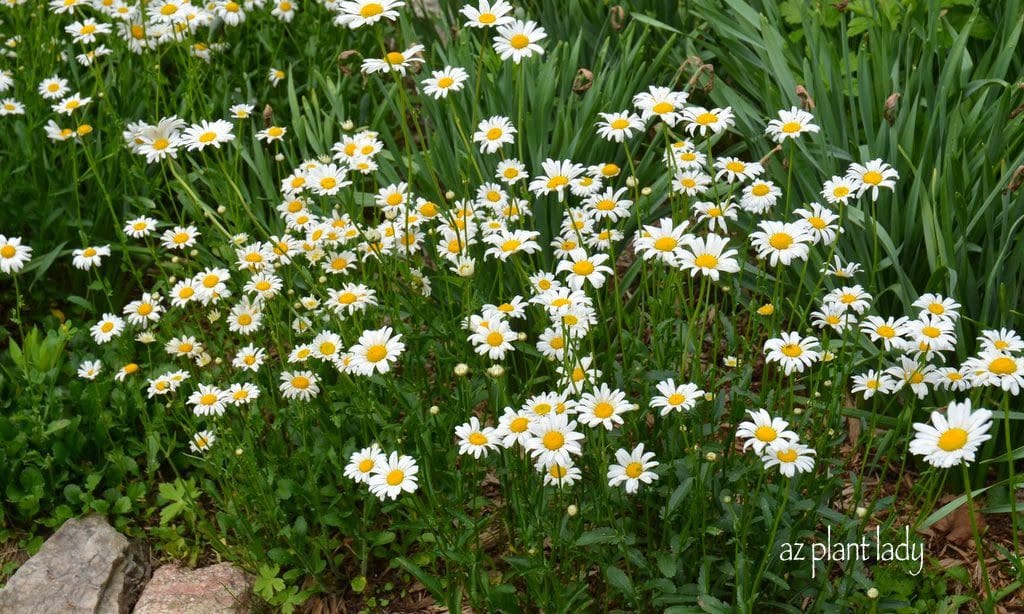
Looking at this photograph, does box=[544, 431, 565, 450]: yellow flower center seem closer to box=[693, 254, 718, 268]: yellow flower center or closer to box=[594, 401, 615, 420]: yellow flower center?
box=[594, 401, 615, 420]: yellow flower center

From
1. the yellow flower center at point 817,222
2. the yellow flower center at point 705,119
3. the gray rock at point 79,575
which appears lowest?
the gray rock at point 79,575

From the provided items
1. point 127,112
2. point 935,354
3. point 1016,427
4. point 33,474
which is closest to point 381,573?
point 33,474

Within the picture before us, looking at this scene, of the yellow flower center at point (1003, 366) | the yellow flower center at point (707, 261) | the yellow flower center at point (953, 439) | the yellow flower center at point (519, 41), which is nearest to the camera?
the yellow flower center at point (953, 439)

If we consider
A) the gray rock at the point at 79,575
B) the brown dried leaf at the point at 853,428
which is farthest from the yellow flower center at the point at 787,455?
the gray rock at the point at 79,575

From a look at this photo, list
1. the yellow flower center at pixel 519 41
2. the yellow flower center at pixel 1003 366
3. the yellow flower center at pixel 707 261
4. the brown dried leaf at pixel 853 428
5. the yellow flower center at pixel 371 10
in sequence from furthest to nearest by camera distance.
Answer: the brown dried leaf at pixel 853 428 → the yellow flower center at pixel 519 41 → the yellow flower center at pixel 371 10 → the yellow flower center at pixel 707 261 → the yellow flower center at pixel 1003 366

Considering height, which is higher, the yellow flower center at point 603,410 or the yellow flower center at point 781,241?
the yellow flower center at point 781,241

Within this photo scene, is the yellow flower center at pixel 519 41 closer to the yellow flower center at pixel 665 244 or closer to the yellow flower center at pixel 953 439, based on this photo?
the yellow flower center at pixel 665 244

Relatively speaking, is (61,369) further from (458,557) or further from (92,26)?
(458,557)

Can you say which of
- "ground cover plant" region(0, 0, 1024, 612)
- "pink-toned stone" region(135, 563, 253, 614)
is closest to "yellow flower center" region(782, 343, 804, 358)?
"ground cover plant" region(0, 0, 1024, 612)
